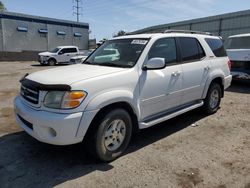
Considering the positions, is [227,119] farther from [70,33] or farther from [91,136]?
[70,33]

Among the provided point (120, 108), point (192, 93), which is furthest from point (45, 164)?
point (192, 93)

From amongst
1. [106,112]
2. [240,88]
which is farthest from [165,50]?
[240,88]

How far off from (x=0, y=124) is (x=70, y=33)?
37.0m

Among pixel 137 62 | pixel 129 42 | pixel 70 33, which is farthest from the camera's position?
pixel 70 33

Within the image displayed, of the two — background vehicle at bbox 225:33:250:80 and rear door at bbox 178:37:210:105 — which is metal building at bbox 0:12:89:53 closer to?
background vehicle at bbox 225:33:250:80

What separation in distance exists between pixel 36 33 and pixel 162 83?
35.6 m

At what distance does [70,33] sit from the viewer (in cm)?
4022

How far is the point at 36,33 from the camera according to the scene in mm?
36031

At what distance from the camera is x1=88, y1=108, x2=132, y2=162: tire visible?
3424mm

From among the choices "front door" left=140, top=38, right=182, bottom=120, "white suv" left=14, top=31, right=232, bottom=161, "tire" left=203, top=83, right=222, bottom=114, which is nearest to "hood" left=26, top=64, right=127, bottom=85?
"white suv" left=14, top=31, right=232, bottom=161

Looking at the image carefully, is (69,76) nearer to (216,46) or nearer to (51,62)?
(216,46)

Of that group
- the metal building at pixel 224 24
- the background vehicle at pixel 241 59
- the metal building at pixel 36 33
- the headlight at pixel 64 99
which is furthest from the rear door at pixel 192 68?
the metal building at pixel 36 33

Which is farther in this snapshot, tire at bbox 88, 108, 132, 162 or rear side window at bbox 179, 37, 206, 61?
rear side window at bbox 179, 37, 206, 61

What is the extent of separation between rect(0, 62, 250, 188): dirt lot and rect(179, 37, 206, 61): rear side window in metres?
1.47
